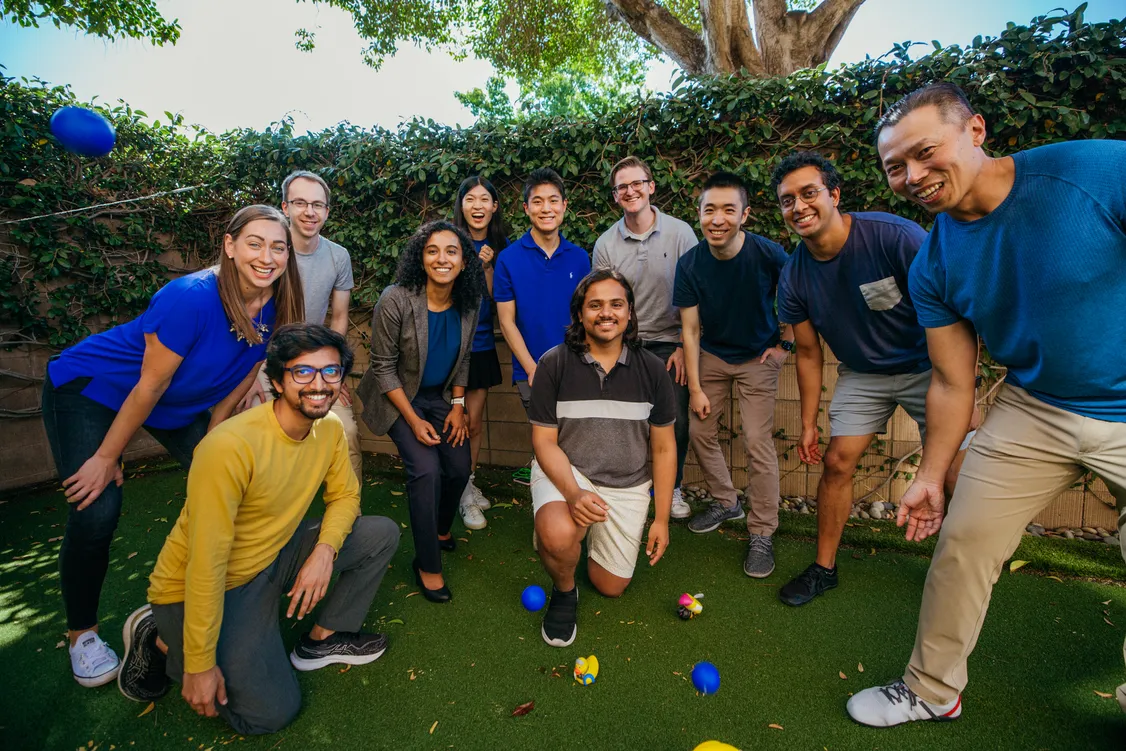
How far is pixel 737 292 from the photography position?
3.09m

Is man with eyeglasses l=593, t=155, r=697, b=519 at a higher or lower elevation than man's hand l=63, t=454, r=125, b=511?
higher

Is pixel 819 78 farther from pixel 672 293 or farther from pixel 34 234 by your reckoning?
pixel 34 234

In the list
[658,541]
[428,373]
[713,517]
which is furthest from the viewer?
[713,517]

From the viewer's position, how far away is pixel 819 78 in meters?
3.60

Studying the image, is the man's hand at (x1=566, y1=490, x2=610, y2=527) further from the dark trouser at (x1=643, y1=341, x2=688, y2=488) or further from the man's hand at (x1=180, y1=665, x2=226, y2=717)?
the man's hand at (x1=180, y1=665, x2=226, y2=717)

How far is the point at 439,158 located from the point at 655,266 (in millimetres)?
2230

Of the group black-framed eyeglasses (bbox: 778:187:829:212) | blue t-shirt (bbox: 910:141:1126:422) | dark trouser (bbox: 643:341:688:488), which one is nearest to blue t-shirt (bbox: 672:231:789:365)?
dark trouser (bbox: 643:341:688:488)

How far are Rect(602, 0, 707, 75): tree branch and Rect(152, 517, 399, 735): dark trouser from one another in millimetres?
7120

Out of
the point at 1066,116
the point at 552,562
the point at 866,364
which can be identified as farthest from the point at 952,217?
the point at 1066,116

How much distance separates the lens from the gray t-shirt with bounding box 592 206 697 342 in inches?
135

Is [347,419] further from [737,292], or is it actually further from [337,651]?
[737,292]

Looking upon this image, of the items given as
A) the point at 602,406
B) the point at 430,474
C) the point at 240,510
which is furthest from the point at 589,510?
the point at 240,510

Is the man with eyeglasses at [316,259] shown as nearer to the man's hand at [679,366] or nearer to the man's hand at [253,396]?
the man's hand at [253,396]

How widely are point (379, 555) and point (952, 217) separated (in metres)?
2.41
